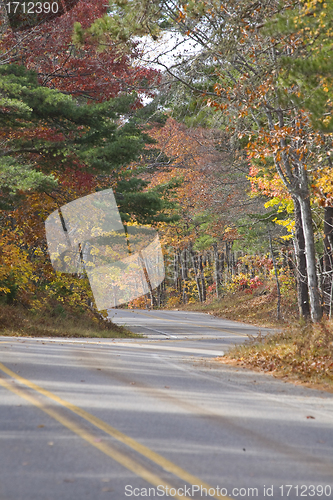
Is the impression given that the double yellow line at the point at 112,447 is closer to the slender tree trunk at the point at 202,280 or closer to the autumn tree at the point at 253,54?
the autumn tree at the point at 253,54

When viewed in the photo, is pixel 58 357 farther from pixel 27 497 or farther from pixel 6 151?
pixel 6 151

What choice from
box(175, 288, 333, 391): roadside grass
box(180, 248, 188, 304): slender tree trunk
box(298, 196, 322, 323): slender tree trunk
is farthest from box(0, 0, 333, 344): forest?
box(180, 248, 188, 304): slender tree trunk

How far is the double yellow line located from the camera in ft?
14.9

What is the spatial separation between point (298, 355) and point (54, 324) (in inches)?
498

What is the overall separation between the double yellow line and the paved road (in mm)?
13

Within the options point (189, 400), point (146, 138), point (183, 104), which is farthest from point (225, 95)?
point (146, 138)

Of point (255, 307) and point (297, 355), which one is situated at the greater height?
point (297, 355)

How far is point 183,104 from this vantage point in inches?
596

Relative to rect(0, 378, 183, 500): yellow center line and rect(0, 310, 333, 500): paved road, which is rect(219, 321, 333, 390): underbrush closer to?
rect(0, 310, 333, 500): paved road

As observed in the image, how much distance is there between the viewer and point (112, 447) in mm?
5285

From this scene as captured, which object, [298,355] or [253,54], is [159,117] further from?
[298,355]

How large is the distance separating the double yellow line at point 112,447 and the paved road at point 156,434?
1 cm

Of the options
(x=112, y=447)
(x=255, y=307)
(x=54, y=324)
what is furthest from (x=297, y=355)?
(x=255, y=307)

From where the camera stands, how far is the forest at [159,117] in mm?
11977
